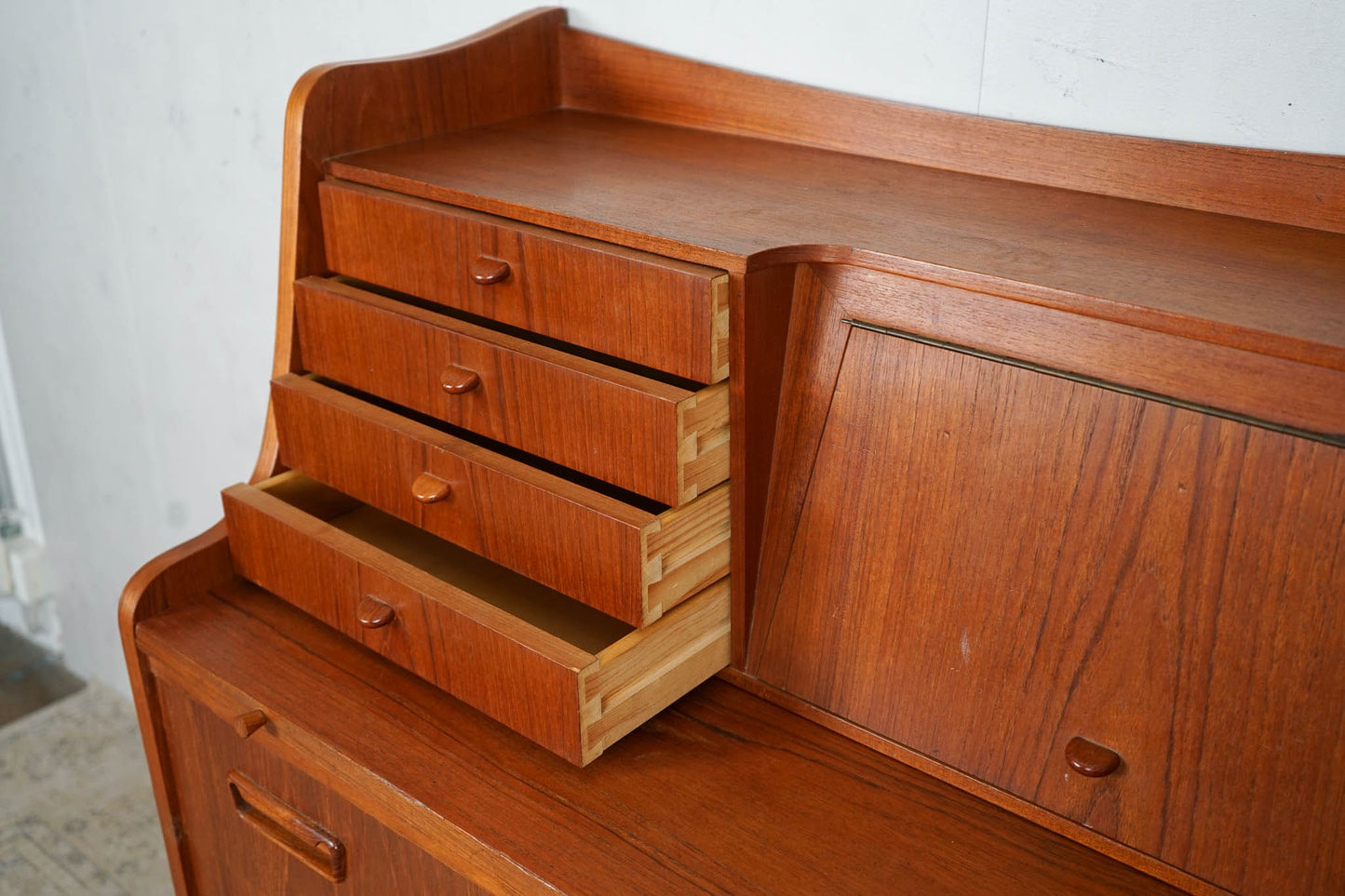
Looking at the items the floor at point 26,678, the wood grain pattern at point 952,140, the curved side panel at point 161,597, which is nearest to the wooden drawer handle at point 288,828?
the curved side panel at point 161,597

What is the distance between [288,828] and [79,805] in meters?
A: 1.31

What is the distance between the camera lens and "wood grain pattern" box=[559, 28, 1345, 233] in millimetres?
915

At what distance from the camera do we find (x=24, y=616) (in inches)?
101

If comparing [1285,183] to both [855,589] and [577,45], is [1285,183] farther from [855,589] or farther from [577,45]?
[577,45]

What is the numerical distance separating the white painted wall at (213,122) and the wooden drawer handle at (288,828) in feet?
2.78

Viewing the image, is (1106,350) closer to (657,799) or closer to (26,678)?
(657,799)

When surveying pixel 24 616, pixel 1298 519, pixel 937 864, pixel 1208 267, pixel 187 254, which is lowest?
pixel 24 616

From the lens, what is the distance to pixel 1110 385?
2.49 feet

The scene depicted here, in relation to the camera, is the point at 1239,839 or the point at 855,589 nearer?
the point at 1239,839

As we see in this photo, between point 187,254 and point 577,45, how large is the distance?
0.91 metres

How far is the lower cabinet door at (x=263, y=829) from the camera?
97 cm

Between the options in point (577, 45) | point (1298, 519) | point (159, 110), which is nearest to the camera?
point (1298, 519)

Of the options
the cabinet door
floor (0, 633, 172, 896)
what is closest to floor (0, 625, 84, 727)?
floor (0, 633, 172, 896)

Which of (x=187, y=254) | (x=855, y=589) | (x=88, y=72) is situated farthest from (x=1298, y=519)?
(x=88, y=72)
